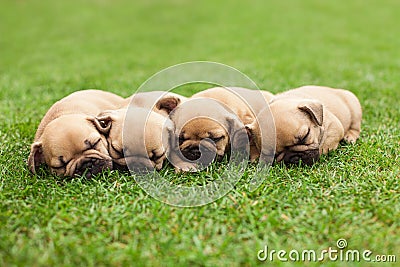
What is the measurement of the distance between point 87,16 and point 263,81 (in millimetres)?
12319

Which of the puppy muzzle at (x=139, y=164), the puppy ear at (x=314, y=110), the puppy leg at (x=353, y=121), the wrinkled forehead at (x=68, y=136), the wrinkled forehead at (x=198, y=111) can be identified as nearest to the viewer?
the wrinkled forehead at (x=68, y=136)

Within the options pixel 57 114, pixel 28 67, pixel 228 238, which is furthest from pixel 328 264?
pixel 28 67

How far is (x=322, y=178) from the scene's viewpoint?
4.26m

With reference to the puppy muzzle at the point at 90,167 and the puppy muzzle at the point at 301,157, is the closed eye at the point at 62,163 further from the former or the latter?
the puppy muzzle at the point at 301,157

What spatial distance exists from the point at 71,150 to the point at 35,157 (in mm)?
431

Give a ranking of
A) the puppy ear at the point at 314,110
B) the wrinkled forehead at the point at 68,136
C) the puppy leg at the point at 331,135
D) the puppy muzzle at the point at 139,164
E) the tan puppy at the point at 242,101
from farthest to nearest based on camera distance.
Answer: the tan puppy at the point at 242,101 → the puppy leg at the point at 331,135 → the puppy ear at the point at 314,110 → the puppy muzzle at the point at 139,164 → the wrinkled forehead at the point at 68,136

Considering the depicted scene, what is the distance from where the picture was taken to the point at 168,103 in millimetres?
5145

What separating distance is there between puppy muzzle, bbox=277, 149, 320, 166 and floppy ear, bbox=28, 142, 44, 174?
2.27 metres

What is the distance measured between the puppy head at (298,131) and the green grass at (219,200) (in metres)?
0.15

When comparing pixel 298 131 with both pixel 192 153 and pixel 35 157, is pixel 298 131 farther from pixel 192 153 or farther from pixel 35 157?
pixel 35 157

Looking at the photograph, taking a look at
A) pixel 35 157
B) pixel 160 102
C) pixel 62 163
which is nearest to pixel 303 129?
pixel 160 102

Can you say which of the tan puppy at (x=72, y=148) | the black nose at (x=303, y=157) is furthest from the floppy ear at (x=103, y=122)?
the black nose at (x=303, y=157)

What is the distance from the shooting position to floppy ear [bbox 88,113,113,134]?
4.54 m

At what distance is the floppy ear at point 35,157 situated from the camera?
437 centimetres
